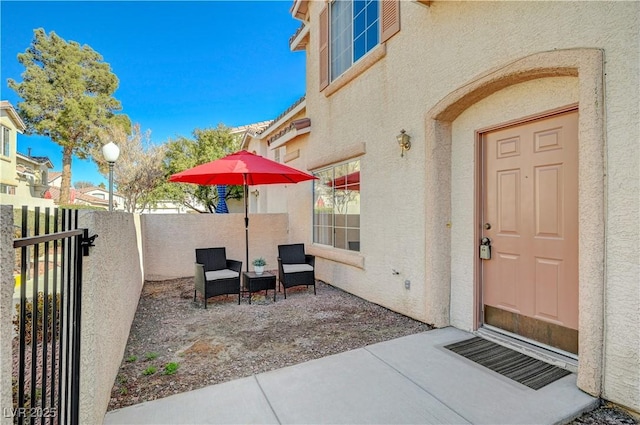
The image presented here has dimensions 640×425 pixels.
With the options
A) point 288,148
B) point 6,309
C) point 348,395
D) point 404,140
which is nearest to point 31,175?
point 288,148

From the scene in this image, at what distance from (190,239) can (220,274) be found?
8.47 ft

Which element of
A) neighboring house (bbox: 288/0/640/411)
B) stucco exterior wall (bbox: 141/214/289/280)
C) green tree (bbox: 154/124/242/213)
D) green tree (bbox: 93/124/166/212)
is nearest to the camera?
neighboring house (bbox: 288/0/640/411)

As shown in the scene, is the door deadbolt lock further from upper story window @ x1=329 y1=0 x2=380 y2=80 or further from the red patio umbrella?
Answer: upper story window @ x1=329 y1=0 x2=380 y2=80

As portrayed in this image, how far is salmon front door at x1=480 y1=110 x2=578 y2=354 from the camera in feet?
11.3

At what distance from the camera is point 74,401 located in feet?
6.93

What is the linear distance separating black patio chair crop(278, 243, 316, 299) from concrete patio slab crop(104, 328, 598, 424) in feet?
10.2

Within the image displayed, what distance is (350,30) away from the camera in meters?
6.95

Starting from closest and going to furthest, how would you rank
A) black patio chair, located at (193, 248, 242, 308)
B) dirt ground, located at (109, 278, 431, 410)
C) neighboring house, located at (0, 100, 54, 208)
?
1. dirt ground, located at (109, 278, 431, 410)
2. black patio chair, located at (193, 248, 242, 308)
3. neighboring house, located at (0, 100, 54, 208)

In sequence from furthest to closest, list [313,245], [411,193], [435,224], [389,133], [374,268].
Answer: [313,245] < [374,268] < [389,133] < [411,193] < [435,224]

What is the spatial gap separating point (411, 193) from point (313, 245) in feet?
11.9

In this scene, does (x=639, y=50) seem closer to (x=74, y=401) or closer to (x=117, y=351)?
(x=74, y=401)

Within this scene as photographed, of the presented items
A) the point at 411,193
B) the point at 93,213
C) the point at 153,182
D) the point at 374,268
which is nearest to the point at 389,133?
the point at 411,193

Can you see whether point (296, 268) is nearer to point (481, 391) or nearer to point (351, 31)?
point (481, 391)

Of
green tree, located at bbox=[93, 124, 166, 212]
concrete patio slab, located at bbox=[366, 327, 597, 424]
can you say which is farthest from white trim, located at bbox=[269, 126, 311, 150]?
green tree, located at bbox=[93, 124, 166, 212]
